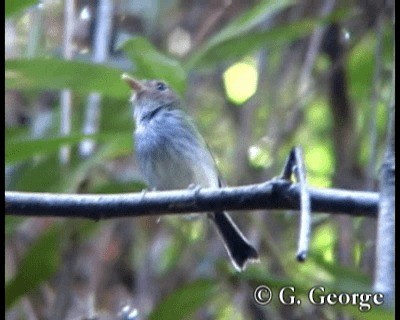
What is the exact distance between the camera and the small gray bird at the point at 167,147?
3.84 meters

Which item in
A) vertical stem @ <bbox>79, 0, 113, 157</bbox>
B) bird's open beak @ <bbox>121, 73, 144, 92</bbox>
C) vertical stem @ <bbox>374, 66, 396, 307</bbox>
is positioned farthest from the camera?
bird's open beak @ <bbox>121, 73, 144, 92</bbox>

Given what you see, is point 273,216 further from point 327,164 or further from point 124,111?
point 124,111

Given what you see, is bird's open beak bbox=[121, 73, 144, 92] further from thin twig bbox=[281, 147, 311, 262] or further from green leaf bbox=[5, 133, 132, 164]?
thin twig bbox=[281, 147, 311, 262]

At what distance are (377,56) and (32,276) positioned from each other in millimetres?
1515

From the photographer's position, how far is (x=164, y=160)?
3.87 meters

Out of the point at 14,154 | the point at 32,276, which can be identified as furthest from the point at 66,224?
the point at 14,154

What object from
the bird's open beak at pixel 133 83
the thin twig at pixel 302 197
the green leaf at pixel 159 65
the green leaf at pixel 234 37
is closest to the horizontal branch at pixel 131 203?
the thin twig at pixel 302 197

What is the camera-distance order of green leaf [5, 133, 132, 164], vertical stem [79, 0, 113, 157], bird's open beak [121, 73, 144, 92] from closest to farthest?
green leaf [5, 133, 132, 164] < vertical stem [79, 0, 113, 157] < bird's open beak [121, 73, 144, 92]

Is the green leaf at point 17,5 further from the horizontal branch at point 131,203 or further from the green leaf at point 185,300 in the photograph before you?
the green leaf at point 185,300

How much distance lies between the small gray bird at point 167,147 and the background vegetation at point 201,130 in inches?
5.1

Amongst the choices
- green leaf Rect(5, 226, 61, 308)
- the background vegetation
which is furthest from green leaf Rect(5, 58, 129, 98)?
green leaf Rect(5, 226, 61, 308)

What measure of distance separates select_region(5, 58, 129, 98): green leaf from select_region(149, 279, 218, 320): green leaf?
77 centimetres

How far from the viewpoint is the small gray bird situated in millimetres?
3836

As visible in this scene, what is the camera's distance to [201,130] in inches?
171
